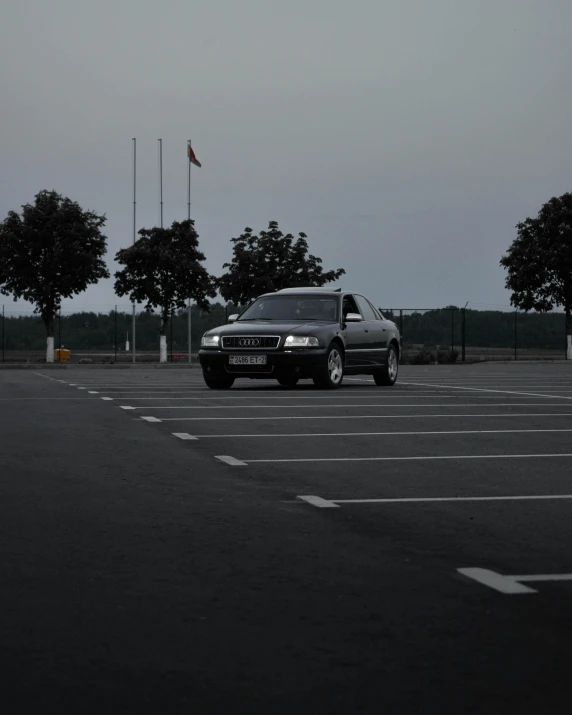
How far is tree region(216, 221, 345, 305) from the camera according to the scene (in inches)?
2082

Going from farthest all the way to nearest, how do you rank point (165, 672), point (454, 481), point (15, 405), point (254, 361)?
point (254, 361) → point (15, 405) → point (454, 481) → point (165, 672)

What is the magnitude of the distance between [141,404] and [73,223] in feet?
121

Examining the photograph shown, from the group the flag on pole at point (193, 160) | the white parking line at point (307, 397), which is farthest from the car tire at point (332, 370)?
the flag on pole at point (193, 160)

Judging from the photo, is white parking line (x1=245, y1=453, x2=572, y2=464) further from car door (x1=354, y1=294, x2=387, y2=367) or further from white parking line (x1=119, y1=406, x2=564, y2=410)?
car door (x1=354, y1=294, x2=387, y2=367)

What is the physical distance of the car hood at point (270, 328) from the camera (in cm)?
1853

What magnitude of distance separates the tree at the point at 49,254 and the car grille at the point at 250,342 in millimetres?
33010

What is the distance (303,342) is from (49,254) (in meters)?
34.5

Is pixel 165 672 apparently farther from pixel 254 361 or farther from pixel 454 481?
pixel 254 361

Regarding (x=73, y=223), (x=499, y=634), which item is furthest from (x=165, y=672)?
(x=73, y=223)

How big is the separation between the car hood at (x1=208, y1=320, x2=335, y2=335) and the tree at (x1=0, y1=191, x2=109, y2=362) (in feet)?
107

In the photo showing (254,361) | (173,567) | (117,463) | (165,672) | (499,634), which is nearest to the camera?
(165,672)

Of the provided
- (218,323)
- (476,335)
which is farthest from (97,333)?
(476,335)

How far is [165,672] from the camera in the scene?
3.58 m

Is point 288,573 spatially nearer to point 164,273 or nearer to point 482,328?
point 164,273
